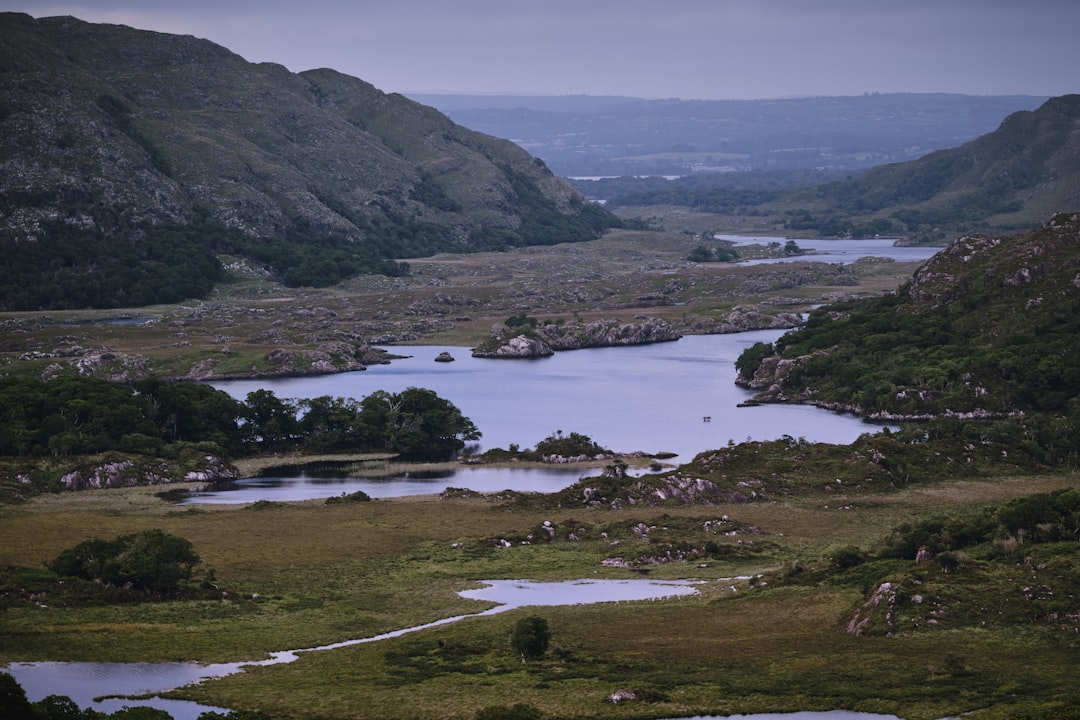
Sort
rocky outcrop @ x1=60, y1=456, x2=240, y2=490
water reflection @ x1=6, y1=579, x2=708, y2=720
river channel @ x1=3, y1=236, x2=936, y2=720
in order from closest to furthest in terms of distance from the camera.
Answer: water reflection @ x1=6, y1=579, x2=708, y2=720
river channel @ x1=3, y1=236, x2=936, y2=720
rocky outcrop @ x1=60, y1=456, x2=240, y2=490

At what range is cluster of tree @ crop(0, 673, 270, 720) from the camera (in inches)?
1534

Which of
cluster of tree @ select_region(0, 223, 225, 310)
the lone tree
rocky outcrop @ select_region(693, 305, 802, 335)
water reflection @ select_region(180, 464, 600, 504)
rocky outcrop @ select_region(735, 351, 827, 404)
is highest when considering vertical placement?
cluster of tree @ select_region(0, 223, 225, 310)

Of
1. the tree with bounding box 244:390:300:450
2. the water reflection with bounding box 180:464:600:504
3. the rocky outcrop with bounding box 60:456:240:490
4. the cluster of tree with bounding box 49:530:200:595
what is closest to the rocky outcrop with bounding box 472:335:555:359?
the tree with bounding box 244:390:300:450

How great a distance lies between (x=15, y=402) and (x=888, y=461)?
56854 mm

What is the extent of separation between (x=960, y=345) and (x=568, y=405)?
3348cm

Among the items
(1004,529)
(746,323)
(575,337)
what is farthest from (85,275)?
(1004,529)

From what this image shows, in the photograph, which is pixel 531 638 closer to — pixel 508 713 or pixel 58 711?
pixel 508 713

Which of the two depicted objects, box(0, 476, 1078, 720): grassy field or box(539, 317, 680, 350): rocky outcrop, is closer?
box(0, 476, 1078, 720): grassy field

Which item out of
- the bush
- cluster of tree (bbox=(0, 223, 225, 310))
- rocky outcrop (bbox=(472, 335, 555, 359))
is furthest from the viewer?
cluster of tree (bbox=(0, 223, 225, 310))

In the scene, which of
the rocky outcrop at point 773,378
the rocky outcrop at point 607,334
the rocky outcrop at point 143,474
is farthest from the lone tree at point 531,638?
the rocky outcrop at point 607,334

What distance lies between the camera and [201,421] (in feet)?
336

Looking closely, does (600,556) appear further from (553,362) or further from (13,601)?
(553,362)

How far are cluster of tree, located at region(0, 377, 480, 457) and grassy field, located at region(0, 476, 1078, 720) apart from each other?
606 inches

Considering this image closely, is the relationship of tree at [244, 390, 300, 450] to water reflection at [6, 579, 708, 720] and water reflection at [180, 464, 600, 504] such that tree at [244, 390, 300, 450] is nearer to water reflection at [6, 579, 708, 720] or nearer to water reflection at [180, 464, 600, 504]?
water reflection at [180, 464, 600, 504]
